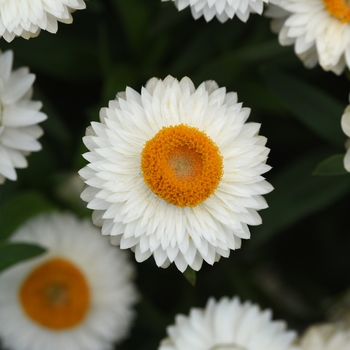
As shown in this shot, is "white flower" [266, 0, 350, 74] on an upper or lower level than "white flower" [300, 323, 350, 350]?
upper

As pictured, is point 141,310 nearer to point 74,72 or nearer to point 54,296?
point 54,296

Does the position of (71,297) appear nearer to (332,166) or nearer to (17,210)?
(17,210)

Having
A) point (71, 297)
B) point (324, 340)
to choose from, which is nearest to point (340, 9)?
point (324, 340)

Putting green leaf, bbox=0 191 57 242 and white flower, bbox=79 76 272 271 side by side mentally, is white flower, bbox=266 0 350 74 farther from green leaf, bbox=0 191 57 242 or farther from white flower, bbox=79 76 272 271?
green leaf, bbox=0 191 57 242

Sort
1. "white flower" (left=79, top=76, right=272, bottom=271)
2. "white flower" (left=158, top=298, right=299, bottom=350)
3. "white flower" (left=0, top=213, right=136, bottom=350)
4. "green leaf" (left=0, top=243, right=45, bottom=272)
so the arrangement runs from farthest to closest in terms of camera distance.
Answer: "white flower" (left=0, top=213, right=136, bottom=350) < "white flower" (left=158, top=298, right=299, bottom=350) < "green leaf" (left=0, top=243, right=45, bottom=272) < "white flower" (left=79, top=76, right=272, bottom=271)

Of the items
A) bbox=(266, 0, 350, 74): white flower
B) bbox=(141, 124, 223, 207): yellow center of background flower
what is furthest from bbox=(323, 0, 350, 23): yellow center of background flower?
bbox=(141, 124, 223, 207): yellow center of background flower

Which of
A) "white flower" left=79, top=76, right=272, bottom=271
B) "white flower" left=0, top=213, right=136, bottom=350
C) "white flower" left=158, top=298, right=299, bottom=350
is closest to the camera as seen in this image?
"white flower" left=79, top=76, right=272, bottom=271
